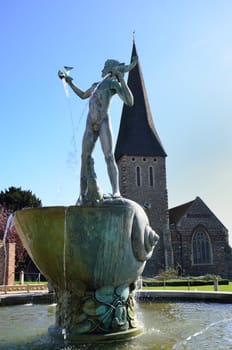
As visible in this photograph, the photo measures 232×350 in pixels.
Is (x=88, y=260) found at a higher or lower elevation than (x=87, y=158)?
lower

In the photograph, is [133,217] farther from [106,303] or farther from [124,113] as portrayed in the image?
[124,113]

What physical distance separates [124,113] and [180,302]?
36168 millimetres

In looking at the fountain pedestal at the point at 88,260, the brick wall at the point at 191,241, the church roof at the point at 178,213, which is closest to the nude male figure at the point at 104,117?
the fountain pedestal at the point at 88,260

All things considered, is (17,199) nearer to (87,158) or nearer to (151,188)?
(151,188)

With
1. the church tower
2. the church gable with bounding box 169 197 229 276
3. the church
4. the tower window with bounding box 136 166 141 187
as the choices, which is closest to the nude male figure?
the church

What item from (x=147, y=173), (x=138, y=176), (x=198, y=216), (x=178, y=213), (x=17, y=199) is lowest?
(x=198, y=216)

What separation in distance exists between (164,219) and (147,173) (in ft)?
16.6

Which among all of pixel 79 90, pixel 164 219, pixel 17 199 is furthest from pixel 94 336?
pixel 17 199

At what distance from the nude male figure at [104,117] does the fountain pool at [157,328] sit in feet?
7.88

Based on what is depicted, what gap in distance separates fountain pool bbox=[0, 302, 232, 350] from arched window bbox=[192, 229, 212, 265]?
2989 cm

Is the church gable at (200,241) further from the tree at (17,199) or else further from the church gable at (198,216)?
the tree at (17,199)

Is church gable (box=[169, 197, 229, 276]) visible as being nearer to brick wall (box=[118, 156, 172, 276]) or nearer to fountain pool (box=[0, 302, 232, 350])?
brick wall (box=[118, 156, 172, 276])

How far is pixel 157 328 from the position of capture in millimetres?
6938

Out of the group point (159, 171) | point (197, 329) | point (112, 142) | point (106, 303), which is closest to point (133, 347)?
point (106, 303)
